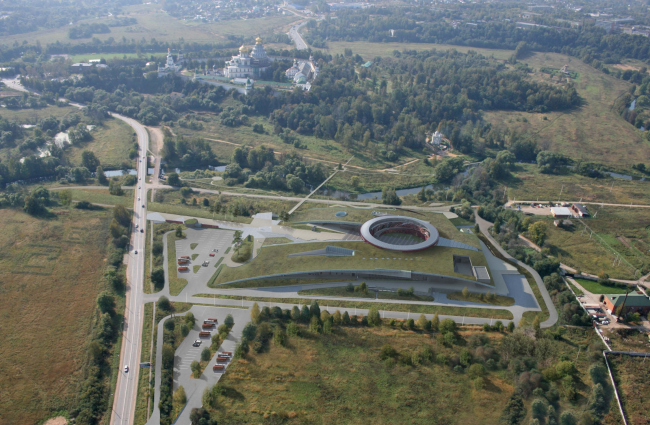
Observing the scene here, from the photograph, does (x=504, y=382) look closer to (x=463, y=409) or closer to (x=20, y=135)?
(x=463, y=409)

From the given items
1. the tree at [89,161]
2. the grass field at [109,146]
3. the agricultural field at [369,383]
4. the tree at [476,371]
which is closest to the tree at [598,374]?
the agricultural field at [369,383]

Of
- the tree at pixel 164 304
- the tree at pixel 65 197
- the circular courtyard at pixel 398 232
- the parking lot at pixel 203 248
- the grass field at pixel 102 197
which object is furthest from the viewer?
the grass field at pixel 102 197

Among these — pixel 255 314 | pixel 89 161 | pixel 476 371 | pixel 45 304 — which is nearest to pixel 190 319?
pixel 255 314

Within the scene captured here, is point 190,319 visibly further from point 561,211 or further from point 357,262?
point 561,211

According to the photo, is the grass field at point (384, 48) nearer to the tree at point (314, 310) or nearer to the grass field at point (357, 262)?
the grass field at point (357, 262)

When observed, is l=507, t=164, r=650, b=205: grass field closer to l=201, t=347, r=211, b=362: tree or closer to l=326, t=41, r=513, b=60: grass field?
l=201, t=347, r=211, b=362: tree
